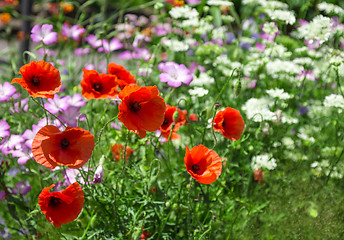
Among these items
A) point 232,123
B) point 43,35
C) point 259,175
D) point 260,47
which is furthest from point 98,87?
point 260,47

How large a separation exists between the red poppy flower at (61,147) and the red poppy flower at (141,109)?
0.37 feet

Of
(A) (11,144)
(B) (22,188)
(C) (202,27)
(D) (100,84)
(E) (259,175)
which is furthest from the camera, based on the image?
(C) (202,27)

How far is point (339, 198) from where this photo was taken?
1.51m

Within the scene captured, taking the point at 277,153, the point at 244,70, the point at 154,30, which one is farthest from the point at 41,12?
the point at 277,153

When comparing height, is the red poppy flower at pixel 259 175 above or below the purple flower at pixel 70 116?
below

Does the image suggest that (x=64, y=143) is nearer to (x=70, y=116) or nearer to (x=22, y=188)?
(x=70, y=116)

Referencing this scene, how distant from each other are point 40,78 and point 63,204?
0.34 m

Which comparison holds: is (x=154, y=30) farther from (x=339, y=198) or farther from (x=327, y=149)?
(x=339, y=198)

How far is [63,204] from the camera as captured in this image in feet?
3.35

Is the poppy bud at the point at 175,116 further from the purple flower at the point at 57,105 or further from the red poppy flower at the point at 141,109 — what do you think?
Answer: the purple flower at the point at 57,105

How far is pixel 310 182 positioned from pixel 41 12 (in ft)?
16.9

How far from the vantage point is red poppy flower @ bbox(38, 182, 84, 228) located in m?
0.98

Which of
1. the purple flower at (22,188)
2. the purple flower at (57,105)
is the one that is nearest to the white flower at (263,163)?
the purple flower at (57,105)

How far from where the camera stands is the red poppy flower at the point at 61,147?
0.94 metres
